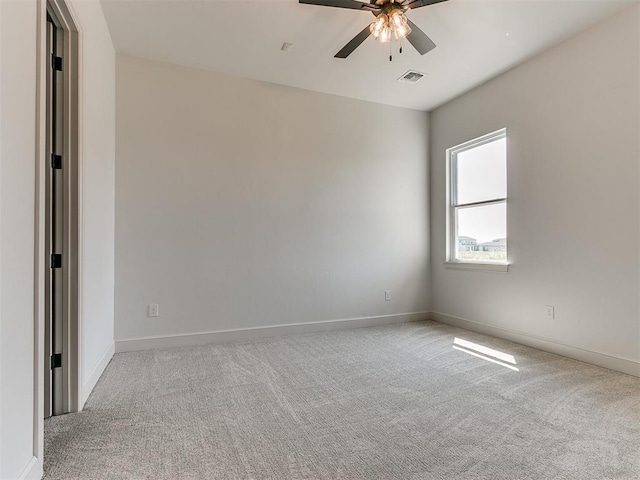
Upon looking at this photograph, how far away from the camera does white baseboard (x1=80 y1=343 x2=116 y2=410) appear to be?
7.18 ft

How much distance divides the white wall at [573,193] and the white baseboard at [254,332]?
1006mm

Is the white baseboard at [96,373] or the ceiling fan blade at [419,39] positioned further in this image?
the ceiling fan blade at [419,39]

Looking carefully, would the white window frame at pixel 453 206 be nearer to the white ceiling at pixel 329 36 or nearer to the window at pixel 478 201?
the window at pixel 478 201

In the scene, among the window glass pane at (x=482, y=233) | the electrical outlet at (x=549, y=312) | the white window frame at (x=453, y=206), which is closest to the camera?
the electrical outlet at (x=549, y=312)

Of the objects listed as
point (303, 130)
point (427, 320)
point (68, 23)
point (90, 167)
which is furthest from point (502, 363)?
point (68, 23)

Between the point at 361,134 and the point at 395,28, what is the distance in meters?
1.93

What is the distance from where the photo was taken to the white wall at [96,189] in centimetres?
222

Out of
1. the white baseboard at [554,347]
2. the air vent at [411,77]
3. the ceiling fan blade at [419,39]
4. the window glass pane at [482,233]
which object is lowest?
the white baseboard at [554,347]

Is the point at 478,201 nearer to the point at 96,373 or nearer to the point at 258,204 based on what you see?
the point at 258,204

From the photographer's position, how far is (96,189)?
2.53m

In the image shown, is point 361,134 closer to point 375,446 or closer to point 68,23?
point 68,23

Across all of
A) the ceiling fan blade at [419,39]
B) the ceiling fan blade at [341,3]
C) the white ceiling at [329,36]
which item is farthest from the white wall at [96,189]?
the ceiling fan blade at [419,39]

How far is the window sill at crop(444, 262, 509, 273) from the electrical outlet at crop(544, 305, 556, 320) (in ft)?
1.70

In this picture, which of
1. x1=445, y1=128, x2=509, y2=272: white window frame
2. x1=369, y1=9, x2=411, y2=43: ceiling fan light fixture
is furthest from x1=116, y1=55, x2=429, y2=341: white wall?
x1=369, y1=9, x2=411, y2=43: ceiling fan light fixture
